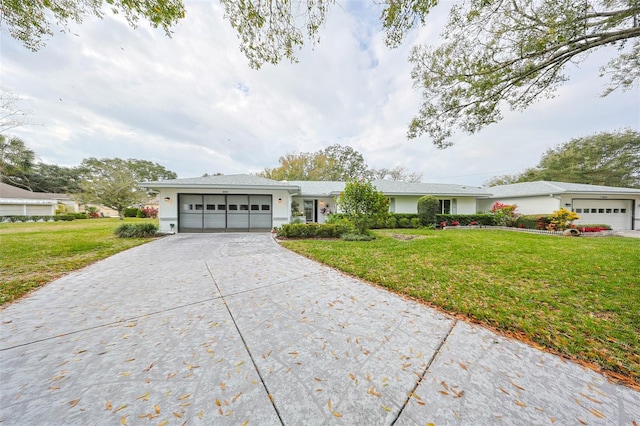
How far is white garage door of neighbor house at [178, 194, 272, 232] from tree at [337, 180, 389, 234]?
493 centimetres

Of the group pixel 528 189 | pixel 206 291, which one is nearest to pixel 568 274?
pixel 206 291

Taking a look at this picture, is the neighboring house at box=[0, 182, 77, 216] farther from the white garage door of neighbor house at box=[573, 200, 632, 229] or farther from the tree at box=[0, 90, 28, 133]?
the white garage door of neighbor house at box=[573, 200, 632, 229]

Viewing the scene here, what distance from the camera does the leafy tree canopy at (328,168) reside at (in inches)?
1035

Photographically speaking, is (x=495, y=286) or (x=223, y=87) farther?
(x=223, y=87)

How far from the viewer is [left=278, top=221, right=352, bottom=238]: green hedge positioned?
9578mm

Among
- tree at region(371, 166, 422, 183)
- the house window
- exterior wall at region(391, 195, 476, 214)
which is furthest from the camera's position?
tree at region(371, 166, 422, 183)

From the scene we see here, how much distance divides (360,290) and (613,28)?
7.13 metres

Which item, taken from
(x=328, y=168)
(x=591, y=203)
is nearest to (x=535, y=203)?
(x=591, y=203)

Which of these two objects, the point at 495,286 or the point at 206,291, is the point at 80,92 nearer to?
the point at 206,291

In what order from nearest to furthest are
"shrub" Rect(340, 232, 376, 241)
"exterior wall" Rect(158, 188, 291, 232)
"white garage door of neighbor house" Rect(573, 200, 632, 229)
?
"shrub" Rect(340, 232, 376, 241)
"exterior wall" Rect(158, 188, 291, 232)
"white garage door of neighbor house" Rect(573, 200, 632, 229)

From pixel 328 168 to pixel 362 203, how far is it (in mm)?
19623

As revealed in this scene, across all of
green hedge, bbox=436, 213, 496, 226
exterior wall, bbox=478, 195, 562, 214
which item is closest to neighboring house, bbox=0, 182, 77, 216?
green hedge, bbox=436, 213, 496, 226

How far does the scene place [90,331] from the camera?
8.45 ft

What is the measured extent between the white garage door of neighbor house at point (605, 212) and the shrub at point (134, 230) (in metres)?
25.5
